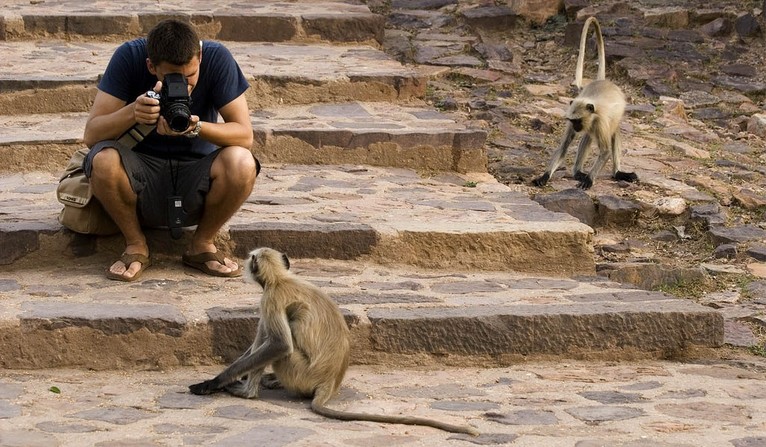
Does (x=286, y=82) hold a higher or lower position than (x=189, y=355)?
higher

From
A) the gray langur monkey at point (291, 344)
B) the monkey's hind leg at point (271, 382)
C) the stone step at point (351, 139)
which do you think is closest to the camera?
the gray langur monkey at point (291, 344)

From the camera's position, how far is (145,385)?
435cm

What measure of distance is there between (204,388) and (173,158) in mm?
1355

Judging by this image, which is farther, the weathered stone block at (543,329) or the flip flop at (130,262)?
the flip flop at (130,262)

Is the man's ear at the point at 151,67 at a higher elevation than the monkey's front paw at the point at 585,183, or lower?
higher

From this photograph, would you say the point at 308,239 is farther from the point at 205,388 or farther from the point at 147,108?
the point at 205,388

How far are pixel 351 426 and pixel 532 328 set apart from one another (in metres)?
1.14

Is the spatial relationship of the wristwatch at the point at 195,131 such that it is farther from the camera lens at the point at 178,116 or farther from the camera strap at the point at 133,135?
the camera strap at the point at 133,135

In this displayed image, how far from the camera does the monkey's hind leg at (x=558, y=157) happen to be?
7.73m

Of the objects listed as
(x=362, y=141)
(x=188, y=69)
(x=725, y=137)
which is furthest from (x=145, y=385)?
(x=725, y=137)

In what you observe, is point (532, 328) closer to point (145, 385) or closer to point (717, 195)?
point (145, 385)

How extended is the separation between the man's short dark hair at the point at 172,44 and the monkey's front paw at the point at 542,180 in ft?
11.4

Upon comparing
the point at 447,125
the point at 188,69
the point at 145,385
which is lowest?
the point at 145,385

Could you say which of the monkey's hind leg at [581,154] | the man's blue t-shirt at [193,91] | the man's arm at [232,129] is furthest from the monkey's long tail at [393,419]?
the monkey's hind leg at [581,154]
